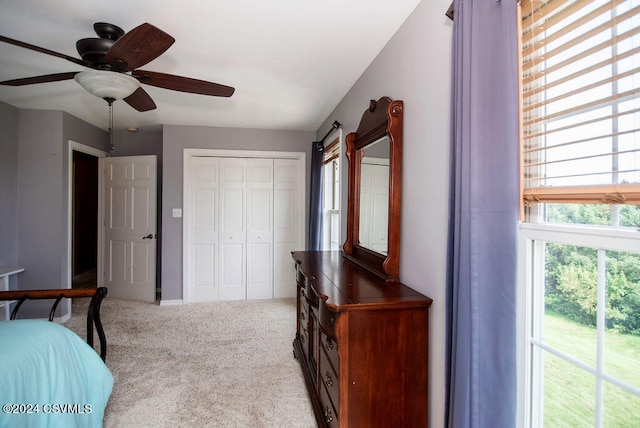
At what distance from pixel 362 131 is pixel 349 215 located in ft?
2.19

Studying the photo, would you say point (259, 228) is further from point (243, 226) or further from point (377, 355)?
point (377, 355)

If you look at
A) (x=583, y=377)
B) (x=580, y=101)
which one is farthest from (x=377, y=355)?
(x=580, y=101)

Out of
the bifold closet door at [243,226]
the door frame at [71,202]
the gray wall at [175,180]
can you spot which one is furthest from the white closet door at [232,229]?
the door frame at [71,202]

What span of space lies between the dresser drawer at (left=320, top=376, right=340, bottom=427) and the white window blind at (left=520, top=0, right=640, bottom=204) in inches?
50.2

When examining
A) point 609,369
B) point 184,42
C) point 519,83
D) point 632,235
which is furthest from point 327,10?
point 609,369

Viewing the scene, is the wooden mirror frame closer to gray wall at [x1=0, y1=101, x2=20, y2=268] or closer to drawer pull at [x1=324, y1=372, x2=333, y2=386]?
drawer pull at [x1=324, y1=372, x2=333, y2=386]

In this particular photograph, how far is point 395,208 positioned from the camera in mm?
1726

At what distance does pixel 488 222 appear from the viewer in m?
A: 1.04

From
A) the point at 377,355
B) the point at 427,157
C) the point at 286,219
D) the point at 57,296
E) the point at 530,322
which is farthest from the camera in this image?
the point at 286,219

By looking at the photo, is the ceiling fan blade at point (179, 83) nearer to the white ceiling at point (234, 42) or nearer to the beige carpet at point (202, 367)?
the white ceiling at point (234, 42)

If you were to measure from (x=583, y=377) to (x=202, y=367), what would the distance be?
2.49 m

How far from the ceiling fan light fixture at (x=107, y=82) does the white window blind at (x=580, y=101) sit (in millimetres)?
1893

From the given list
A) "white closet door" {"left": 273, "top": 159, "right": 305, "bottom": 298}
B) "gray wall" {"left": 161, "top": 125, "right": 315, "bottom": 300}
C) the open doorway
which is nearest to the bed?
"gray wall" {"left": 161, "top": 125, "right": 315, "bottom": 300}

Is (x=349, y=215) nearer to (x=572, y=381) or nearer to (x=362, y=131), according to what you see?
(x=362, y=131)
